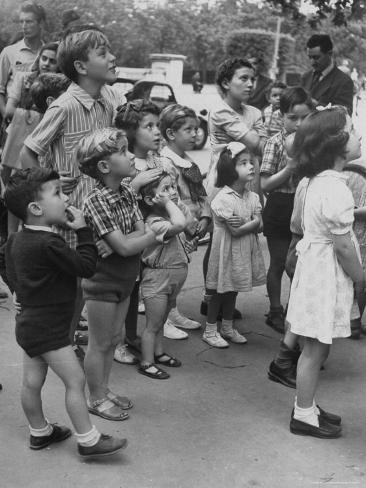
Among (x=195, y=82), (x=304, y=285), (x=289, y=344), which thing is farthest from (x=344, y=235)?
(x=195, y=82)

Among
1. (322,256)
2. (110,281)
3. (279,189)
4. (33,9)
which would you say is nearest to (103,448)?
(110,281)

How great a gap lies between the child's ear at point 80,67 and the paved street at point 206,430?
1.78 m

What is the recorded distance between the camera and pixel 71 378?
3.10 meters

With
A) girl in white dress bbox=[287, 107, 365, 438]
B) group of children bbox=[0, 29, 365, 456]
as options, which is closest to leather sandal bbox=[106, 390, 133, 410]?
group of children bbox=[0, 29, 365, 456]

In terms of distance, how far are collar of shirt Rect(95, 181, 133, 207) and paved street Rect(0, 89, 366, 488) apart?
3.72 ft

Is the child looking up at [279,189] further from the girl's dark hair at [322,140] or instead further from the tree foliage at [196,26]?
the tree foliage at [196,26]

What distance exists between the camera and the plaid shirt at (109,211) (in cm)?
341

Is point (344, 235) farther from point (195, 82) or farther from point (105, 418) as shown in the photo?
point (195, 82)

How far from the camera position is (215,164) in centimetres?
490

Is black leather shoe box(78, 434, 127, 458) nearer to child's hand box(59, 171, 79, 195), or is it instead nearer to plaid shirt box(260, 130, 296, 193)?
child's hand box(59, 171, 79, 195)

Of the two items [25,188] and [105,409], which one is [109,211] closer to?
[25,188]

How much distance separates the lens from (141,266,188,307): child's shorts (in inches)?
163

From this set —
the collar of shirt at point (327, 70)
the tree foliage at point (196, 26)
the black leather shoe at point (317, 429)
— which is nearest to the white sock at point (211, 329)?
the black leather shoe at point (317, 429)

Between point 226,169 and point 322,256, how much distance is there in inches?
55.0
